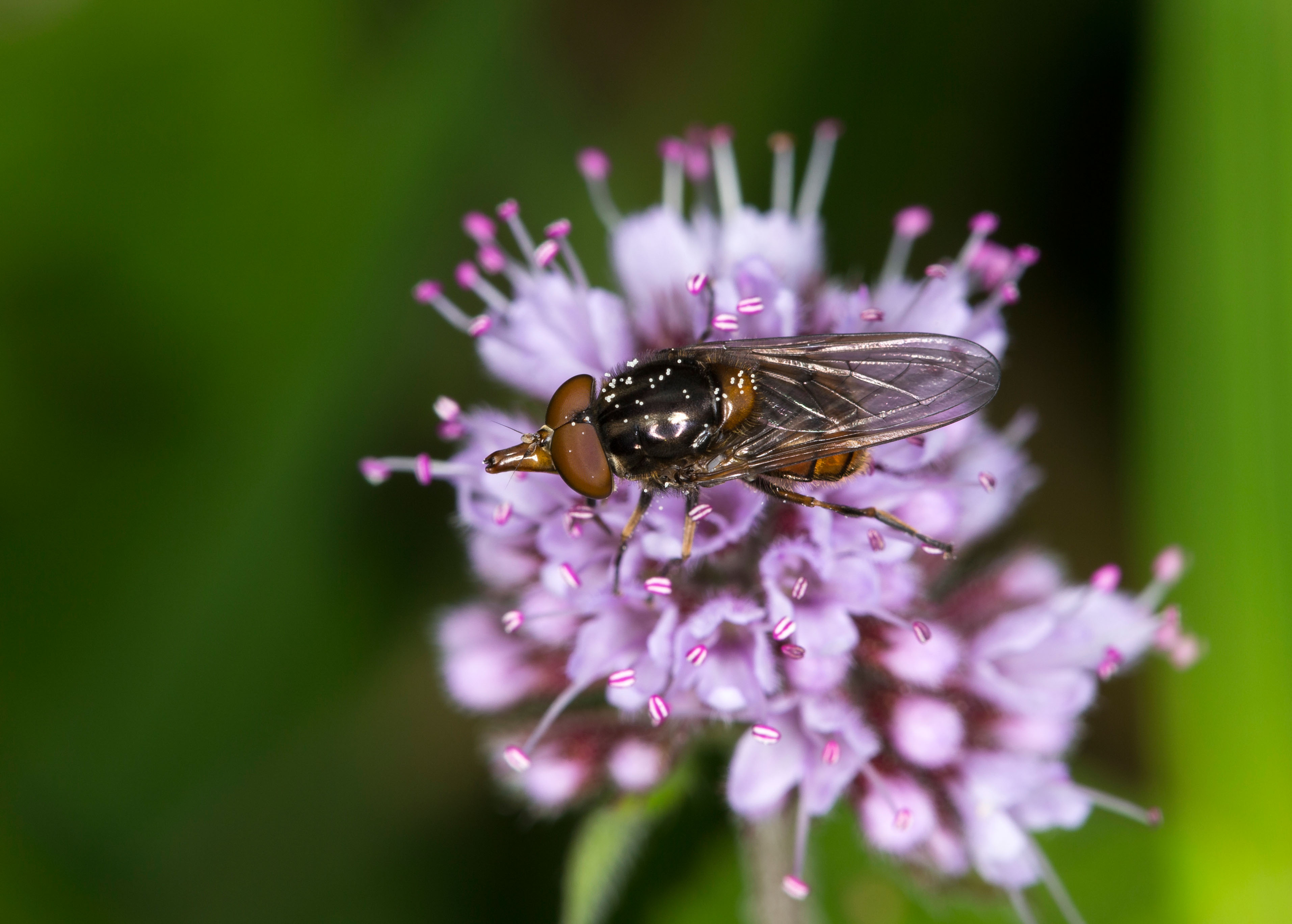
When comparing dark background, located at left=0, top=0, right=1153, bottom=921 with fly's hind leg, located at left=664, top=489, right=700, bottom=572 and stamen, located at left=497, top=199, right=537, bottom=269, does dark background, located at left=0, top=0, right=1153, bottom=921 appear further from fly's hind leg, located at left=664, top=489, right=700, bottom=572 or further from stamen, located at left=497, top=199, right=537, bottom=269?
fly's hind leg, located at left=664, top=489, right=700, bottom=572

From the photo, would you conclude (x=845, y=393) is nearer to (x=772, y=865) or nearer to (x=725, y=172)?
(x=725, y=172)

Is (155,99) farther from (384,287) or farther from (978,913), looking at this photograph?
(978,913)

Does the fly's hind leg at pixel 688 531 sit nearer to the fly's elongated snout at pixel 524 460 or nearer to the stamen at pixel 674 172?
the fly's elongated snout at pixel 524 460

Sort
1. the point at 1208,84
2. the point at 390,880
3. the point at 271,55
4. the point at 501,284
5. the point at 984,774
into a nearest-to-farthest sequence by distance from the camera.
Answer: the point at 984,774
the point at 1208,84
the point at 390,880
the point at 271,55
the point at 501,284

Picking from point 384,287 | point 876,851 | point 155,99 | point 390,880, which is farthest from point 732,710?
point 155,99

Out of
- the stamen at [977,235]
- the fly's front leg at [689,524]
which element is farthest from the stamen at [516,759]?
the stamen at [977,235]

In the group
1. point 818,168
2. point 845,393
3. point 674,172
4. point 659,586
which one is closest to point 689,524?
point 659,586
